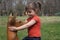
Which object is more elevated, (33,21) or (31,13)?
(31,13)

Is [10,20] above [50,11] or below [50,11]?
→ above

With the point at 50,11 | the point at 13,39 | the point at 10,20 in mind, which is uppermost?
the point at 10,20

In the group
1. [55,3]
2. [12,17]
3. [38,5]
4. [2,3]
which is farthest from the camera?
[55,3]

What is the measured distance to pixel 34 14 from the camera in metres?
4.64

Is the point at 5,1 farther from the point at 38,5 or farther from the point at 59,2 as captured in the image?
the point at 38,5

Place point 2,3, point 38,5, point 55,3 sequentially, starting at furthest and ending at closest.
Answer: point 55,3
point 2,3
point 38,5

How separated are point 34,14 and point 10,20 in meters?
0.44

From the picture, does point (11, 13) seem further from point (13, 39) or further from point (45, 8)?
point (45, 8)

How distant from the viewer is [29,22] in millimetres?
4605

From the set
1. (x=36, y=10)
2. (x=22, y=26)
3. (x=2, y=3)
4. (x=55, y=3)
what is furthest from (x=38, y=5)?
(x=55, y=3)

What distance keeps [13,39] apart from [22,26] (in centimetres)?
26

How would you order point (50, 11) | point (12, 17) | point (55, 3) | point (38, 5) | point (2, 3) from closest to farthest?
point (12, 17), point (38, 5), point (2, 3), point (50, 11), point (55, 3)

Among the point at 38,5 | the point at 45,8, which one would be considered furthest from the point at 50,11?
the point at 38,5

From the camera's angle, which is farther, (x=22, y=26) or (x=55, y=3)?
(x=55, y=3)
